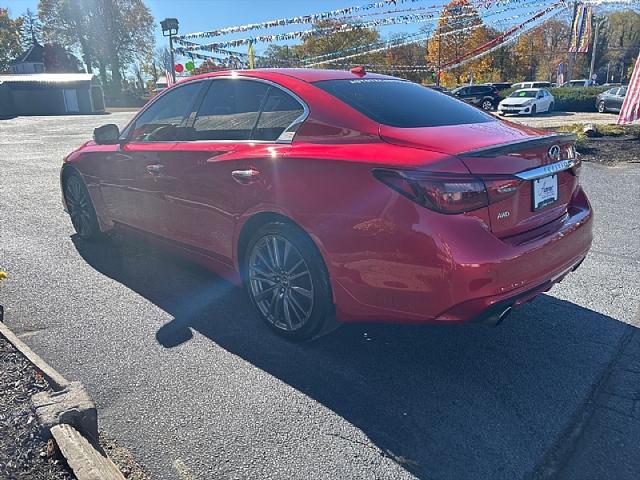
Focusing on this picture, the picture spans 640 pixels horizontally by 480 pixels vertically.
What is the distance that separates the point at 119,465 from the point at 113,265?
9.35 feet

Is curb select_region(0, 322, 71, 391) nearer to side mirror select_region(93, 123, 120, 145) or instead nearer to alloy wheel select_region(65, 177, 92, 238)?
side mirror select_region(93, 123, 120, 145)

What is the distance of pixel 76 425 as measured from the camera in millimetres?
2303

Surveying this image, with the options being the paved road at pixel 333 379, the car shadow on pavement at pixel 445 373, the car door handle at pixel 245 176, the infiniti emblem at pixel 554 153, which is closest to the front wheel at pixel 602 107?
the paved road at pixel 333 379

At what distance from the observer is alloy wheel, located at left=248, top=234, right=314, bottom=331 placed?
312 cm

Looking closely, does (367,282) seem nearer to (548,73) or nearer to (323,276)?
(323,276)

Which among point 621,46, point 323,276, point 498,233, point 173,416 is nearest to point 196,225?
point 323,276

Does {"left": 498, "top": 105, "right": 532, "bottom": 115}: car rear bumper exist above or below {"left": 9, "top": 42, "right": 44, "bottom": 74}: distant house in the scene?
below

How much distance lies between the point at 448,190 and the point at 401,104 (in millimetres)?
1033

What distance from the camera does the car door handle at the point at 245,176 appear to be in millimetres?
3191

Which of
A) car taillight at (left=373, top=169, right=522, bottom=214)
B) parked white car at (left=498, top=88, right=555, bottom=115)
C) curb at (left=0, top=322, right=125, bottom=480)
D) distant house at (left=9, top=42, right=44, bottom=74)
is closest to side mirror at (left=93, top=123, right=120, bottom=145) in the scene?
curb at (left=0, top=322, right=125, bottom=480)

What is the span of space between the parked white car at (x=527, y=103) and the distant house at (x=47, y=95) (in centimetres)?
3280

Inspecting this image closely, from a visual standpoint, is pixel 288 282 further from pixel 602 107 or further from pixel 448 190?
pixel 602 107

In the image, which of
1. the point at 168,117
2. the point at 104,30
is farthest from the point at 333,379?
the point at 104,30

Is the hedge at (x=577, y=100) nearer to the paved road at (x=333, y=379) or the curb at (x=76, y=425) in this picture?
the paved road at (x=333, y=379)
